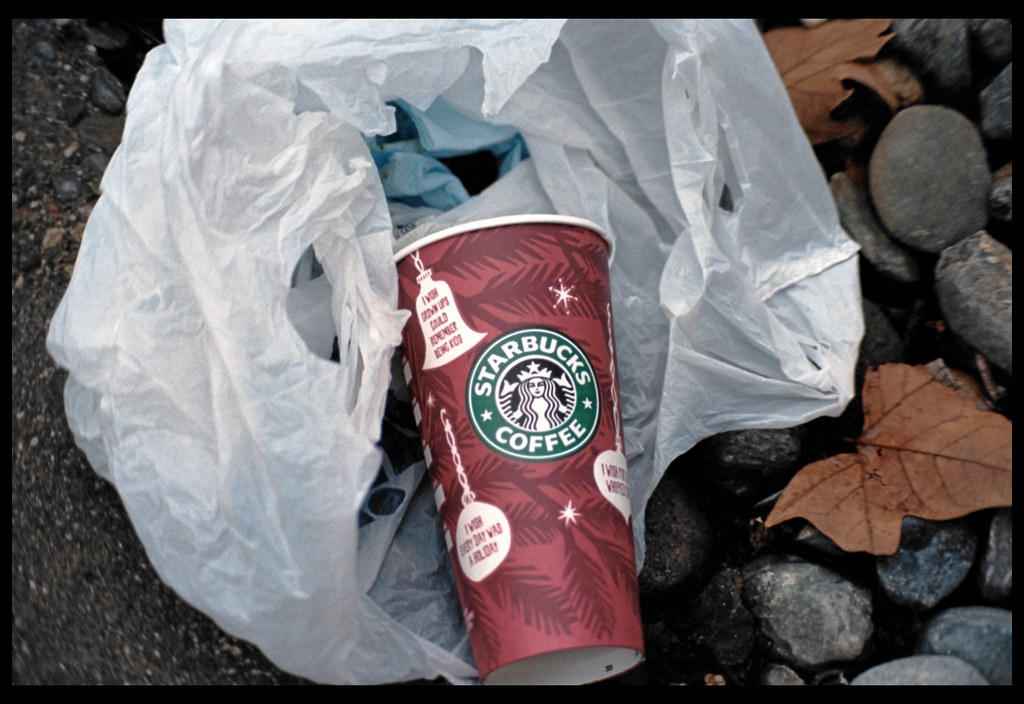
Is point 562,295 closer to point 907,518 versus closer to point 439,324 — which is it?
point 439,324

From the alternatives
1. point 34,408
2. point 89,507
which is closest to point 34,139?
point 34,408

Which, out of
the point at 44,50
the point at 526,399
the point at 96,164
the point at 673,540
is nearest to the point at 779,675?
the point at 673,540

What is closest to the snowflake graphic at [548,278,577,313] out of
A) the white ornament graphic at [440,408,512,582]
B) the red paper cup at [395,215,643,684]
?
the red paper cup at [395,215,643,684]

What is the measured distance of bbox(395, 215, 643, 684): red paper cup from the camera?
0.73m

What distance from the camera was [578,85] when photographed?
990mm

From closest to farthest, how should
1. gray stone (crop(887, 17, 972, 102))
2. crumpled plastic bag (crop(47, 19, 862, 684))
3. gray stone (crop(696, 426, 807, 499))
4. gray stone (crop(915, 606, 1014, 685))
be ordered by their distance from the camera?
crumpled plastic bag (crop(47, 19, 862, 684)) → gray stone (crop(915, 606, 1014, 685)) → gray stone (crop(696, 426, 807, 499)) → gray stone (crop(887, 17, 972, 102))

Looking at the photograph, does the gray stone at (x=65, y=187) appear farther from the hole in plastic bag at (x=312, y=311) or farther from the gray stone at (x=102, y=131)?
the hole in plastic bag at (x=312, y=311)

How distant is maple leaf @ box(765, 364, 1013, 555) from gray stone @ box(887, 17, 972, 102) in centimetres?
41

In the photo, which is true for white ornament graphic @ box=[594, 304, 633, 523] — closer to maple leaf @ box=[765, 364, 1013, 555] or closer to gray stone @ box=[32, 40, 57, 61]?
maple leaf @ box=[765, 364, 1013, 555]

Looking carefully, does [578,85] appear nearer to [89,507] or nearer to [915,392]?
[915,392]

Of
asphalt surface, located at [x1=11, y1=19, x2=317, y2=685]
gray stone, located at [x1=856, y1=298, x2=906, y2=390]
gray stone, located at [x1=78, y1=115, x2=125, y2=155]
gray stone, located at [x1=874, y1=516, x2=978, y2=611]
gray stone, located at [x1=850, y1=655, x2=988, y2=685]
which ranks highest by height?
gray stone, located at [x1=856, y1=298, x2=906, y2=390]

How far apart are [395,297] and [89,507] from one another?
1.40 feet

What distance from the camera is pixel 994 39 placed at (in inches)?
41.1

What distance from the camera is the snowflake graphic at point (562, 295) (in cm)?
77
